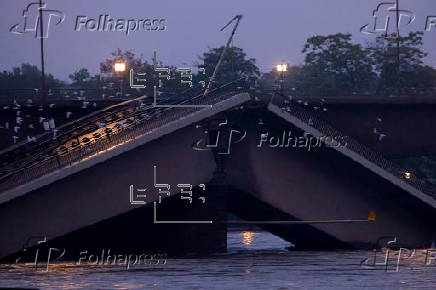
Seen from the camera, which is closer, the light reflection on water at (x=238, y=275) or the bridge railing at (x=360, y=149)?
the light reflection on water at (x=238, y=275)

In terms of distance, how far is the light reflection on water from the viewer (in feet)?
124

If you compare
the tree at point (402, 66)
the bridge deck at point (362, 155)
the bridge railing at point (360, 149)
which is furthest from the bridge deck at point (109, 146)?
the tree at point (402, 66)

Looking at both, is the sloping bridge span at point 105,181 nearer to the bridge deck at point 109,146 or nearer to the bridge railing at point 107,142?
the bridge deck at point 109,146

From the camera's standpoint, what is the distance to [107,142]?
54406 millimetres

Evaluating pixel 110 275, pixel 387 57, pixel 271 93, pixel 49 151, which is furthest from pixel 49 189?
pixel 387 57

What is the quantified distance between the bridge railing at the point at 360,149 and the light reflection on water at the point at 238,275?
508cm

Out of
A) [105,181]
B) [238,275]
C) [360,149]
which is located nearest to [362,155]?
[360,149]

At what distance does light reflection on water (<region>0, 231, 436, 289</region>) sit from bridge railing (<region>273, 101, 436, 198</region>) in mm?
5080

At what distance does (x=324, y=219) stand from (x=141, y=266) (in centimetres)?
1399

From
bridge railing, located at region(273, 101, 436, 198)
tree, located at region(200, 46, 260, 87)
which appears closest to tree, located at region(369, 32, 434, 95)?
tree, located at region(200, 46, 260, 87)

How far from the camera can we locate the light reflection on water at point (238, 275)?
3791 centimetres

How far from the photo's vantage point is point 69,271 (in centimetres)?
4581

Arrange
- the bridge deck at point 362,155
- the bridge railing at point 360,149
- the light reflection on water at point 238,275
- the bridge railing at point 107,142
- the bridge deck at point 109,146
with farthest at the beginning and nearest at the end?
the bridge railing at point 360,149, the bridge deck at point 362,155, the bridge railing at point 107,142, the bridge deck at point 109,146, the light reflection on water at point 238,275

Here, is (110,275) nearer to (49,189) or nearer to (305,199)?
(49,189)
